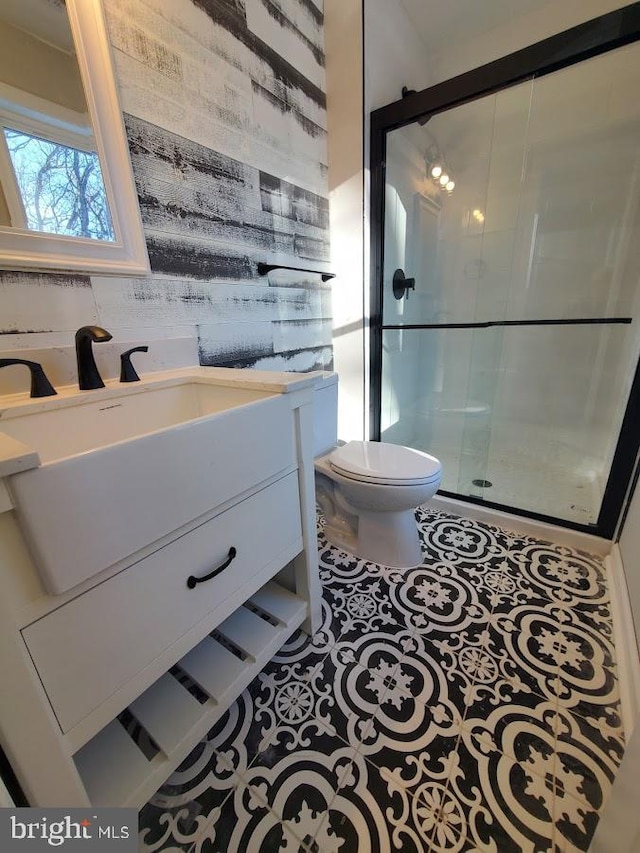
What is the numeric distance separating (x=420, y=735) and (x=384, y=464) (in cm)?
79

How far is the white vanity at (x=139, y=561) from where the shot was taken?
46 cm

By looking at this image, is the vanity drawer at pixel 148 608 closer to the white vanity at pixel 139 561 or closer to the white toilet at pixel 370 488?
the white vanity at pixel 139 561

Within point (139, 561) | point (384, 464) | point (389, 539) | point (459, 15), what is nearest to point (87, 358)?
point (139, 561)

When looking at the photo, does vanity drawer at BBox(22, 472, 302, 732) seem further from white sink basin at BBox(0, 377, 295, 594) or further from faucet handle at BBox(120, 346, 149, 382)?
faucet handle at BBox(120, 346, 149, 382)

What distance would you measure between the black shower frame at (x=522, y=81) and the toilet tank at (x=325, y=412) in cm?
60

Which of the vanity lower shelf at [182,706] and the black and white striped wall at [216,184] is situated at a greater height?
the black and white striped wall at [216,184]

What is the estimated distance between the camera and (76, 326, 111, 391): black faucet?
2.65 feet

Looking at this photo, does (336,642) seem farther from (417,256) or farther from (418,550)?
(417,256)

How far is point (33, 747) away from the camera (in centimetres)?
48

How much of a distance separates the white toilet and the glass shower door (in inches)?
24.2

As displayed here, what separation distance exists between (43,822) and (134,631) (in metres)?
0.26

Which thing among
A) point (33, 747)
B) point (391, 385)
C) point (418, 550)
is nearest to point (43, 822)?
point (33, 747)

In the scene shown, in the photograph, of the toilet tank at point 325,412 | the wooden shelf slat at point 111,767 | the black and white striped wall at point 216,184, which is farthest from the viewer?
the toilet tank at point 325,412

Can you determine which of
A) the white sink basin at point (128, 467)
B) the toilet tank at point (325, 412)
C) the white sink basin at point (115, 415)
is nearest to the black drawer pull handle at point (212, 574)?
the white sink basin at point (128, 467)
